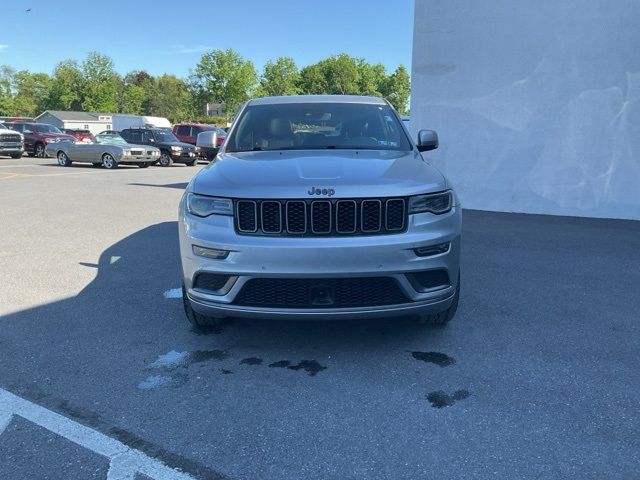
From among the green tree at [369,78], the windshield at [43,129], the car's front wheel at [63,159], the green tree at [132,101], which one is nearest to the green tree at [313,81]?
the green tree at [369,78]

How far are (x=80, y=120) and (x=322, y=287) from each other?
293ft

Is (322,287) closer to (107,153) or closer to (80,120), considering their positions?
(107,153)

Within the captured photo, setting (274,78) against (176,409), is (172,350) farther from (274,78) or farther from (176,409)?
(274,78)

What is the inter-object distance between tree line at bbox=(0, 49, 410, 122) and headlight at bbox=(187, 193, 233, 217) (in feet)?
246

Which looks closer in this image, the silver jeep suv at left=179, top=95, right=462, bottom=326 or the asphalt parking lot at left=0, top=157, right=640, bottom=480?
the asphalt parking lot at left=0, top=157, right=640, bottom=480

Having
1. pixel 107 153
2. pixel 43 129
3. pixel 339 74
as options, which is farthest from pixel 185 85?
pixel 107 153

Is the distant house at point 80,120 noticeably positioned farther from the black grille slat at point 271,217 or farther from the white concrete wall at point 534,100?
the black grille slat at point 271,217

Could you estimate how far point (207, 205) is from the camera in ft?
11.9

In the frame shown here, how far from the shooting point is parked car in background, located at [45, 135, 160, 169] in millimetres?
21609

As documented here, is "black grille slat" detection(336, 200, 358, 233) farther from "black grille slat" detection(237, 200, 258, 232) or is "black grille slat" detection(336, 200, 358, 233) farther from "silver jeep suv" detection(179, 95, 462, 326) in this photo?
"black grille slat" detection(237, 200, 258, 232)

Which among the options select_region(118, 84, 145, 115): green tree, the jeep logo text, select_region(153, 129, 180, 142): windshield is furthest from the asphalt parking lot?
select_region(118, 84, 145, 115): green tree

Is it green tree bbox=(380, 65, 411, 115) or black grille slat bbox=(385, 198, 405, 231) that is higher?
green tree bbox=(380, 65, 411, 115)

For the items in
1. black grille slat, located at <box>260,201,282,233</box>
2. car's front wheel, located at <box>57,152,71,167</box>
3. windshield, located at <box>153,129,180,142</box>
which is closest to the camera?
black grille slat, located at <box>260,201,282,233</box>

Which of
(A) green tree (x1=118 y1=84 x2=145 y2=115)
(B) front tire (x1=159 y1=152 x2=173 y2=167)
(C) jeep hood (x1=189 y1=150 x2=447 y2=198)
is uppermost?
(A) green tree (x1=118 y1=84 x2=145 y2=115)
